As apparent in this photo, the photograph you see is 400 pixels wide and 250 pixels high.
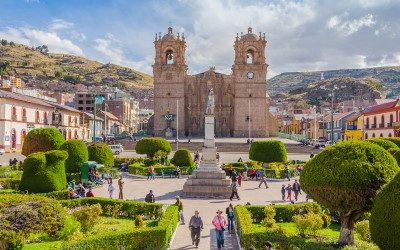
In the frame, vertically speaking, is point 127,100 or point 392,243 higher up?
point 127,100

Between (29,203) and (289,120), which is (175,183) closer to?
(29,203)

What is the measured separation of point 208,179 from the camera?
26531 mm

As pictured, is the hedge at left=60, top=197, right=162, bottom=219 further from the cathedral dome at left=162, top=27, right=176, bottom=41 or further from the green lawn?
the cathedral dome at left=162, top=27, right=176, bottom=41

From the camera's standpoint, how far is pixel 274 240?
13328 mm

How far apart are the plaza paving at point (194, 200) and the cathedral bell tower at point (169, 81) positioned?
138 feet

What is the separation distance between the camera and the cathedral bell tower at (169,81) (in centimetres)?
7556

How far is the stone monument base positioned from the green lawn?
7.68 metres

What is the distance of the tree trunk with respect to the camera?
13380 mm

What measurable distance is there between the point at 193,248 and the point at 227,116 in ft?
207

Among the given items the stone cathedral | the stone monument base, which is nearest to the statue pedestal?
the stone monument base

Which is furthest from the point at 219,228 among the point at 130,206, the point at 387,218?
the point at 387,218

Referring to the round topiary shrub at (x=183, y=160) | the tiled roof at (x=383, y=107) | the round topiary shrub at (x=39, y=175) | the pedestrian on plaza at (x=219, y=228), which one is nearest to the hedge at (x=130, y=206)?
the round topiary shrub at (x=39, y=175)

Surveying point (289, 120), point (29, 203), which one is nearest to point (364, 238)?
point (29, 203)

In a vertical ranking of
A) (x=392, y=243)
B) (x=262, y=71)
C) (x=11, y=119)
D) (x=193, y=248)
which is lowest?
(x=193, y=248)
